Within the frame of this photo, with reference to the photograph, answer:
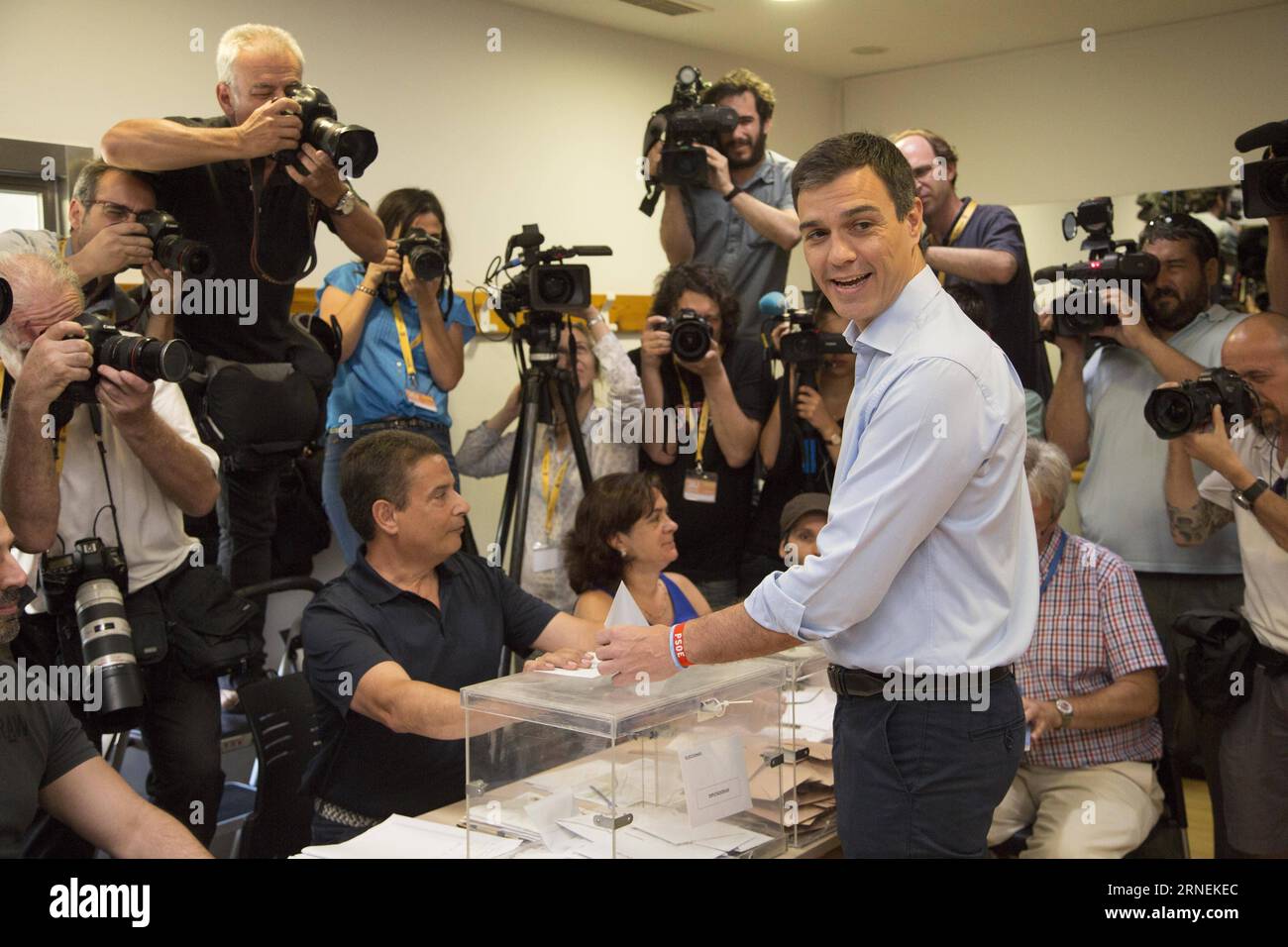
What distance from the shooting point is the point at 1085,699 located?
269cm

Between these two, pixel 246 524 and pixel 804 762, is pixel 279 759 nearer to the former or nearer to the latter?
pixel 246 524

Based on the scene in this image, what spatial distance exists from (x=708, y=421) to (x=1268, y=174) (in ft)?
5.09

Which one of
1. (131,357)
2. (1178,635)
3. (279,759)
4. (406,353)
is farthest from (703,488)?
(131,357)

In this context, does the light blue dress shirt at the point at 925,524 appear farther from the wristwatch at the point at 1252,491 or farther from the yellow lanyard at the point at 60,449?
the yellow lanyard at the point at 60,449

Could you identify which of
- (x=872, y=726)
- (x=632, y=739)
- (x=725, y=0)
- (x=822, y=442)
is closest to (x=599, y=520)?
(x=822, y=442)

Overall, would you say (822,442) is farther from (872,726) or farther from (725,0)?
(725,0)

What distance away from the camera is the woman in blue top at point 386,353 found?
3.59m

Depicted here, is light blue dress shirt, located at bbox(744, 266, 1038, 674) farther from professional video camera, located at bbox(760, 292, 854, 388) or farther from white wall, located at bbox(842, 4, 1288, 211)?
white wall, located at bbox(842, 4, 1288, 211)

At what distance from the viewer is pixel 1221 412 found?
8.97ft

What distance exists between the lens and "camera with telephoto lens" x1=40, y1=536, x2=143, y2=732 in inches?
91.6
